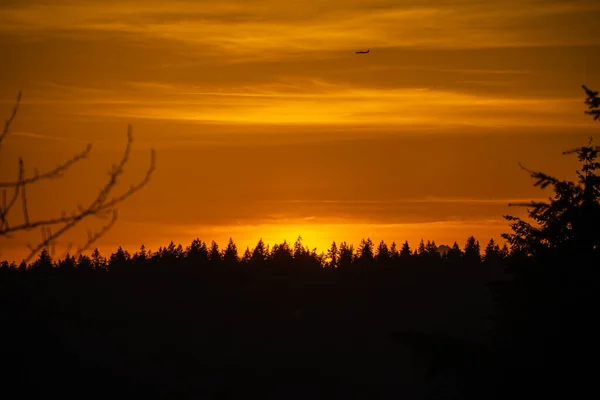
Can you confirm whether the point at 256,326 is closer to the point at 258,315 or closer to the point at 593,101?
the point at 258,315

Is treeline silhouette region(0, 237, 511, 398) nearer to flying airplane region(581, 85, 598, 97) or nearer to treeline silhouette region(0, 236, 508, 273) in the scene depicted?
treeline silhouette region(0, 236, 508, 273)

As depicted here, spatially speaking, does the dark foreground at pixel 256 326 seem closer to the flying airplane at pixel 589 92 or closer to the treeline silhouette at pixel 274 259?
the treeline silhouette at pixel 274 259

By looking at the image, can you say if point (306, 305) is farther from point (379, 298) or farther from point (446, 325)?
point (446, 325)

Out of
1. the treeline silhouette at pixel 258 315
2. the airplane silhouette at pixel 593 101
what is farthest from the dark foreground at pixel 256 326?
the airplane silhouette at pixel 593 101

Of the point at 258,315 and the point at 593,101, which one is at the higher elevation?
the point at 258,315

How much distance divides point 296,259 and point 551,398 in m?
140

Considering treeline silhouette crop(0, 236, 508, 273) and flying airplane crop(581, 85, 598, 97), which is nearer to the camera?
flying airplane crop(581, 85, 598, 97)

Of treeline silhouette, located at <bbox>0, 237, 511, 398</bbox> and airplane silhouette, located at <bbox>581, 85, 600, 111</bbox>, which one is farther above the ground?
treeline silhouette, located at <bbox>0, 237, 511, 398</bbox>

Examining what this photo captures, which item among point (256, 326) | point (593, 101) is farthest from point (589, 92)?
point (256, 326)

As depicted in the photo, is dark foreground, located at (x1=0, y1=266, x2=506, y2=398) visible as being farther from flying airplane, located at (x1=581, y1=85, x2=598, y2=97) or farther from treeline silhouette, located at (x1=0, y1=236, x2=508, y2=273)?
flying airplane, located at (x1=581, y1=85, x2=598, y2=97)

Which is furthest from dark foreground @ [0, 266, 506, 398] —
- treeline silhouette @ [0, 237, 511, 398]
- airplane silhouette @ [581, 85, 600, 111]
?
airplane silhouette @ [581, 85, 600, 111]

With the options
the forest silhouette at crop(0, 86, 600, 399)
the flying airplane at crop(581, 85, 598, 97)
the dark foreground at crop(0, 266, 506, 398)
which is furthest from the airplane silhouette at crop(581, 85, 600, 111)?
the dark foreground at crop(0, 266, 506, 398)

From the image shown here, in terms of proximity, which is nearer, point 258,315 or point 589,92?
point 589,92

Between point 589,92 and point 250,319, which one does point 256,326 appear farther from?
point 589,92
